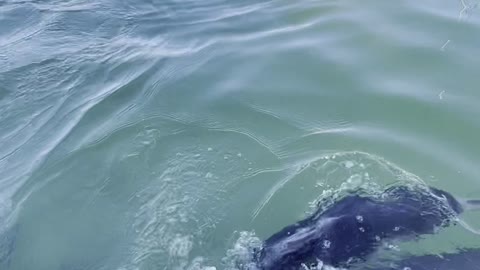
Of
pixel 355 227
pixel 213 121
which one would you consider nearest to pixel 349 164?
pixel 355 227

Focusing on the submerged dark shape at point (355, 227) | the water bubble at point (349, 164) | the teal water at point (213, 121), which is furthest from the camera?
the water bubble at point (349, 164)

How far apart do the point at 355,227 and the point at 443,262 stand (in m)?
0.94

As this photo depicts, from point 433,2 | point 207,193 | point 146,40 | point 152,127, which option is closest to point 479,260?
point 207,193

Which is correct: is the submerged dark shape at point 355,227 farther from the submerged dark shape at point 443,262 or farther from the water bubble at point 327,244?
the submerged dark shape at point 443,262

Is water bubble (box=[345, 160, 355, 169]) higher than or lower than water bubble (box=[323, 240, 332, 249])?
lower

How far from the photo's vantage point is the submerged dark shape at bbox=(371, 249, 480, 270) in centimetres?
555

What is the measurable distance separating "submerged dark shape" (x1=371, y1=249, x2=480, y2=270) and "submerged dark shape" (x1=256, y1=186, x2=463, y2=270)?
255 millimetres

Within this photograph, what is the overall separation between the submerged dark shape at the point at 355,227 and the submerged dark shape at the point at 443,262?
255 millimetres

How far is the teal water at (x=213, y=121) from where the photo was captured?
6.29 m

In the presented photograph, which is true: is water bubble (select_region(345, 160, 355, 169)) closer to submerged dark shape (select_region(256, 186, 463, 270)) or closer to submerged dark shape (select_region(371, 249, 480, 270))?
submerged dark shape (select_region(256, 186, 463, 270))

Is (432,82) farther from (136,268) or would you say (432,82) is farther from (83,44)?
(83,44)

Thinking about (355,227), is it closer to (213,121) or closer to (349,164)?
(349,164)

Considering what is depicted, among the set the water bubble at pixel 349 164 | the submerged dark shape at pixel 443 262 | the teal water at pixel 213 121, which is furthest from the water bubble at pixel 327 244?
the water bubble at pixel 349 164

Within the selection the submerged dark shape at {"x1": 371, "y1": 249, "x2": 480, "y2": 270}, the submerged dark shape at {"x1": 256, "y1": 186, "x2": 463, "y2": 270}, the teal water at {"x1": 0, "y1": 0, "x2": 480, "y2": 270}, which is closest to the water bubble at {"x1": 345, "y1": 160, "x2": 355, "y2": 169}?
the teal water at {"x1": 0, "y1": 0, "x2": 480, "y2": 270}
